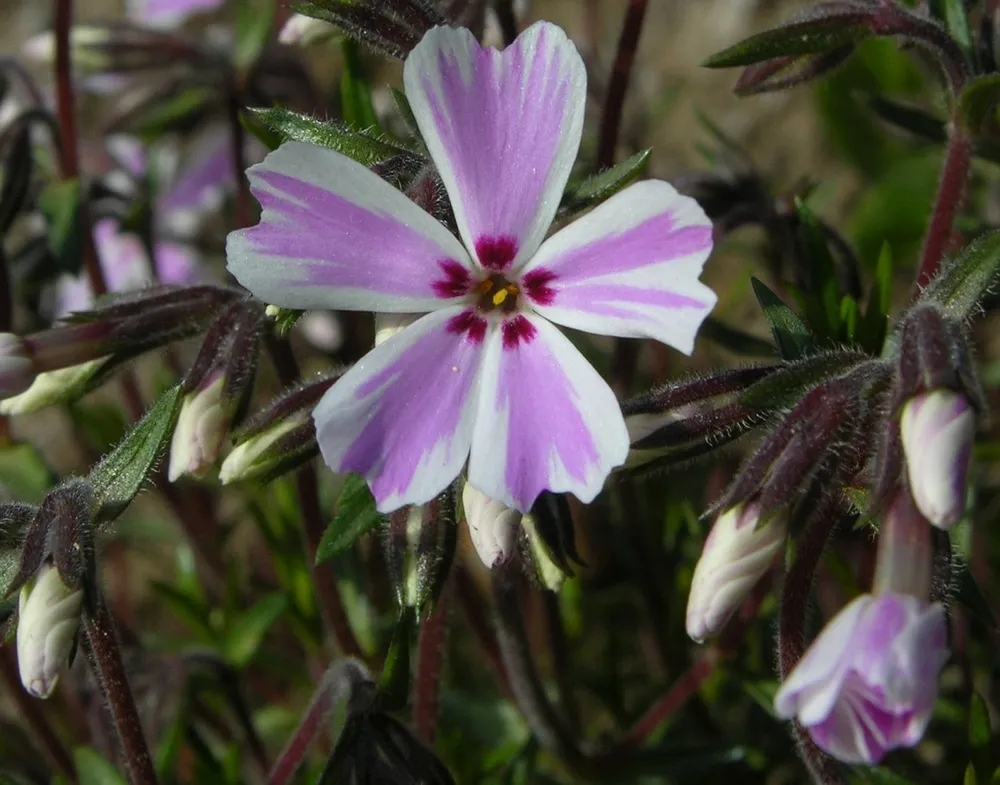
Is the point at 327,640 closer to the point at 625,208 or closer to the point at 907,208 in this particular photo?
the point at 625,208

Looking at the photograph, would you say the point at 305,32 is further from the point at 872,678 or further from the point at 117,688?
the point at 872,678

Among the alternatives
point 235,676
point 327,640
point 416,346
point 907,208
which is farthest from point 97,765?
point 907,208

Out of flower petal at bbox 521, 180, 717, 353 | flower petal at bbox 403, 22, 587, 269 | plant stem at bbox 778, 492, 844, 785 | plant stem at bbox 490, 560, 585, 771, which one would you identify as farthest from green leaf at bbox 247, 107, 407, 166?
plant stem at bbox 778, 492, 844, 785

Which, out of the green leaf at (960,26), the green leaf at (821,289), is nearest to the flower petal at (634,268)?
the green leaf at (821,289)

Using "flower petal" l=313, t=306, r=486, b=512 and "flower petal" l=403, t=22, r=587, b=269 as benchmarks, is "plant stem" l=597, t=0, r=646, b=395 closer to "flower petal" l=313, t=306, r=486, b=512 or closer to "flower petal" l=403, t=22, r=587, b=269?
"flower petal" l=403, t=22, r=587, b=269

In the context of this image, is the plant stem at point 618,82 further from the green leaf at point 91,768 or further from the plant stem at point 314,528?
the green leaf at point 91,768

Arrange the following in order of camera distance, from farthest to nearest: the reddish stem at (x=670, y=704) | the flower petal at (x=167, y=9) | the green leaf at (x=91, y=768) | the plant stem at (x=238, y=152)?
the flower petal at (x=167, y=9) → the plant stem at (x=238, y=152) → the reddish stem at (x=670, y=704) → the green leaf at (x=91, y=768)

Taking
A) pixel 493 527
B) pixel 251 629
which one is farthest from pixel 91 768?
pixel 493 527
